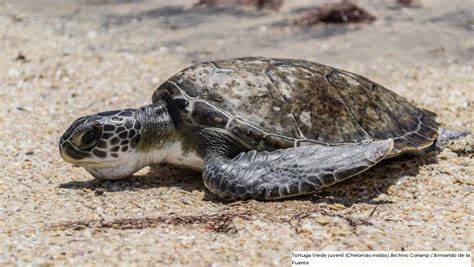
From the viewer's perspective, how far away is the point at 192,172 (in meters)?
4.15

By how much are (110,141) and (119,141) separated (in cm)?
6

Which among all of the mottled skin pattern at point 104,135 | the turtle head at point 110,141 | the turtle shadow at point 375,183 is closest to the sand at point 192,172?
the turtle shadow at point 375,183

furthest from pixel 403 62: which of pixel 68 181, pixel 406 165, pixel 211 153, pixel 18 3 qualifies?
pixel 18 3

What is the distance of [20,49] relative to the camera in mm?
7469

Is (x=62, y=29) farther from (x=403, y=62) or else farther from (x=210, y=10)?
(x=403, y=62)

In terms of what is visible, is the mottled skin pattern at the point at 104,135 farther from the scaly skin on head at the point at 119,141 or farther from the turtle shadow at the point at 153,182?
the turtle shadow at the point at 153,182

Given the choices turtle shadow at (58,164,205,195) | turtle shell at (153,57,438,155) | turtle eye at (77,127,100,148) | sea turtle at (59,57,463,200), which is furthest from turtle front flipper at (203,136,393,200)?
turtle eye at (77,127,100,148)

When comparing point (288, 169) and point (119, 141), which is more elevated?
point (119, 141)

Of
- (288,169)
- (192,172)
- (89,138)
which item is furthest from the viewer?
(192,172)

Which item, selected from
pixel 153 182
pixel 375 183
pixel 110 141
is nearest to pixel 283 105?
pixel 375 183

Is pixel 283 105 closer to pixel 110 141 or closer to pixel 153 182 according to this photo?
pixel 153 182

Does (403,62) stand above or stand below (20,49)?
below

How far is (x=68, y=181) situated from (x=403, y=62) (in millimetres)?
4423

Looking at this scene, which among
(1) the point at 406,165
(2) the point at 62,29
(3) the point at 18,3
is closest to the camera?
(1) the point at 406,165
